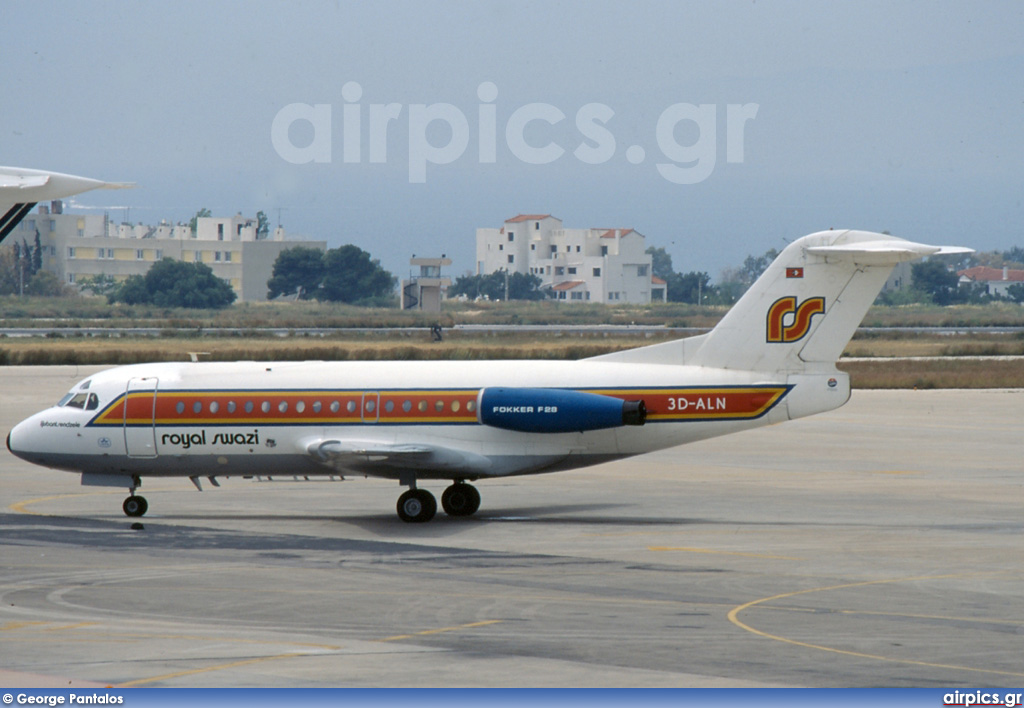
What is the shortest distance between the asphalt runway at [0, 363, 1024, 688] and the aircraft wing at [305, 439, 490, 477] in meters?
1.10

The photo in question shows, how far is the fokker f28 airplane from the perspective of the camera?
25188mm

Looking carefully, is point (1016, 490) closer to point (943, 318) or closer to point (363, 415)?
point (363, 415)

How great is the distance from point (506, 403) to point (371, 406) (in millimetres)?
2711

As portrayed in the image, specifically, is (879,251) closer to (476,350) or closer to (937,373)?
(937,373)

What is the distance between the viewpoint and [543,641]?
15.1 meters

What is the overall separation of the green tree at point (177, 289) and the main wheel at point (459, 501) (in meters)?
164

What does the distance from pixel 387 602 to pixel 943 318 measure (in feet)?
496

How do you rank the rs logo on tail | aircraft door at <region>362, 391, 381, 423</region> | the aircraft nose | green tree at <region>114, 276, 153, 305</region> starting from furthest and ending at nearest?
green tree at <region>114, 276, 153, 305</region> → the aircraft nose → aircraft door at <region>362, 391, 381, 423</region> → the rs logo on tail

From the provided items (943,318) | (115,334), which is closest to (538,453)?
(115,334)

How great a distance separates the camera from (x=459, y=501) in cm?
2672

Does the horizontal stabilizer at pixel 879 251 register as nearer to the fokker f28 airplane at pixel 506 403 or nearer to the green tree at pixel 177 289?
the fokker f28 airplane at pixel 506 403

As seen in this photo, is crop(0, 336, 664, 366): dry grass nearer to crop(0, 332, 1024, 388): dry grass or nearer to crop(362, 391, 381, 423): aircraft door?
crop(0, 332, 1024, 388): dry grass

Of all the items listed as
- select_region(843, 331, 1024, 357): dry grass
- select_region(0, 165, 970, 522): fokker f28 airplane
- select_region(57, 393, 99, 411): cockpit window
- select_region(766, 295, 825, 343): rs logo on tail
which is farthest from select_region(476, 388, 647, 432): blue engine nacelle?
select_region(843, 331, 1024, 357): dry grass

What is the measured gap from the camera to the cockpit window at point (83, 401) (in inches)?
1072
